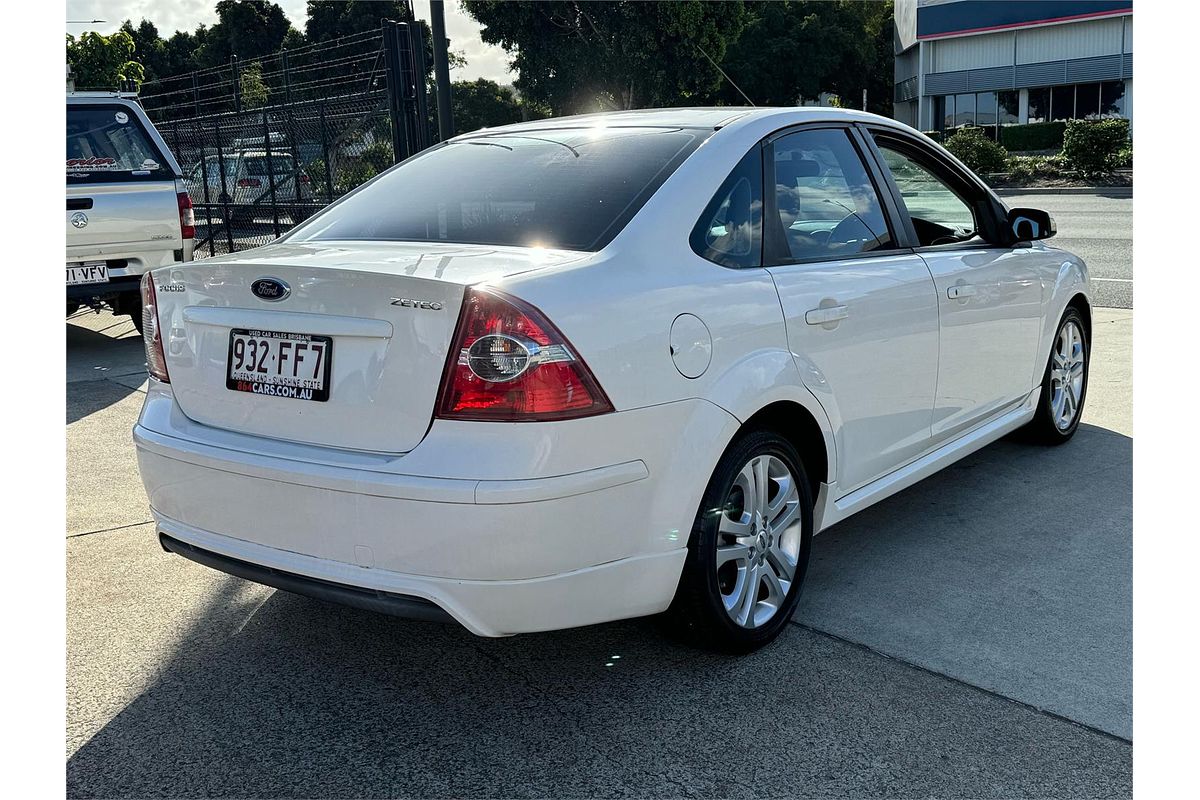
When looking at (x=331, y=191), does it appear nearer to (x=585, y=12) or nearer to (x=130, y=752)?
(x=130, y=752)

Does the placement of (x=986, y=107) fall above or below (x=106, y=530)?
above

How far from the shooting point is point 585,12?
41.0 meters

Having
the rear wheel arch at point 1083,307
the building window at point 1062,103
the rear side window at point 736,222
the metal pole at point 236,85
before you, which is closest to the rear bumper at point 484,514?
the rear side window at point 736,222

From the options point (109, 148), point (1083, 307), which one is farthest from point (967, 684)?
point (109, 148)

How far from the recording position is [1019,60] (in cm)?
4503

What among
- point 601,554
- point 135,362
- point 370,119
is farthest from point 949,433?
point 370,119

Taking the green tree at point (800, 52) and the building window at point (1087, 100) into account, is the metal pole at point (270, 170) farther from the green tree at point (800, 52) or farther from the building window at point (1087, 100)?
the green tree at point (800, 52)

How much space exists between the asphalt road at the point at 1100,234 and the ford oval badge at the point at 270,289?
28.6 ft

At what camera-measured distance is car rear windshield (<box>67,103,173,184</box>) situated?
890cm

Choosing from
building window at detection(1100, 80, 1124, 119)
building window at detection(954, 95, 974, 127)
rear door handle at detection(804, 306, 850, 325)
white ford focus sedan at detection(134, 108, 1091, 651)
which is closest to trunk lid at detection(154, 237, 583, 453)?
white ford focus sedan at detection(134, 108, 1091, 651)

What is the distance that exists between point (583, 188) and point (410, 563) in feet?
4.22

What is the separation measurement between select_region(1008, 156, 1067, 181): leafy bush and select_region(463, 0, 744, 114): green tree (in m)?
16.2

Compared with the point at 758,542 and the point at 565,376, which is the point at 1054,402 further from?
the point at 565,376

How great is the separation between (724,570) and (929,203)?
213cm
